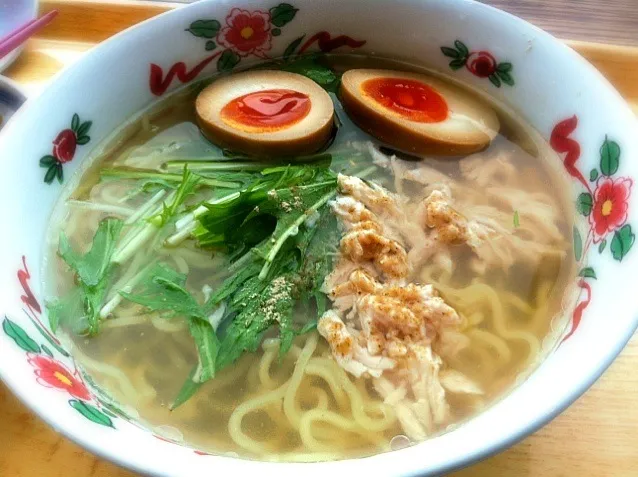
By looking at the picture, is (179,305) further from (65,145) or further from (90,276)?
(65,145)

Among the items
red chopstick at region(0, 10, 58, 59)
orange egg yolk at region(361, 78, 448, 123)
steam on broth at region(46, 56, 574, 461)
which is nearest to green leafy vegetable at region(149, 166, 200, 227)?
steam on broth at region(46, 56, 574, 461)

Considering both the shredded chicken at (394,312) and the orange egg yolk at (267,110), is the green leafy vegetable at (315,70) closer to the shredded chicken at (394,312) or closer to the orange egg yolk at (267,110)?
the orange egg yolk at (267,110)

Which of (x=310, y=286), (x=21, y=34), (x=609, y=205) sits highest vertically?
(x=21, y=34)

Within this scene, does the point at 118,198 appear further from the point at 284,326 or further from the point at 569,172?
the point at 569,172

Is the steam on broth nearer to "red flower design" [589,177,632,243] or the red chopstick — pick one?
"red flower design" [589,177,632,243]

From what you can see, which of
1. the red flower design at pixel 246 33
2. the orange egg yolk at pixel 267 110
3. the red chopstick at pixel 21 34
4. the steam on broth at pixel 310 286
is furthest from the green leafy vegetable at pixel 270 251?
the red chopstick at pixel 21 34

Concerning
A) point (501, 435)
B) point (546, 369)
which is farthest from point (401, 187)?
point (501, 435)

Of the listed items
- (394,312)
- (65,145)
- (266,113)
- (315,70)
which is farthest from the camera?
(315,70)

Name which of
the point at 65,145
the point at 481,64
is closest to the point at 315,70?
the point at 481,64
